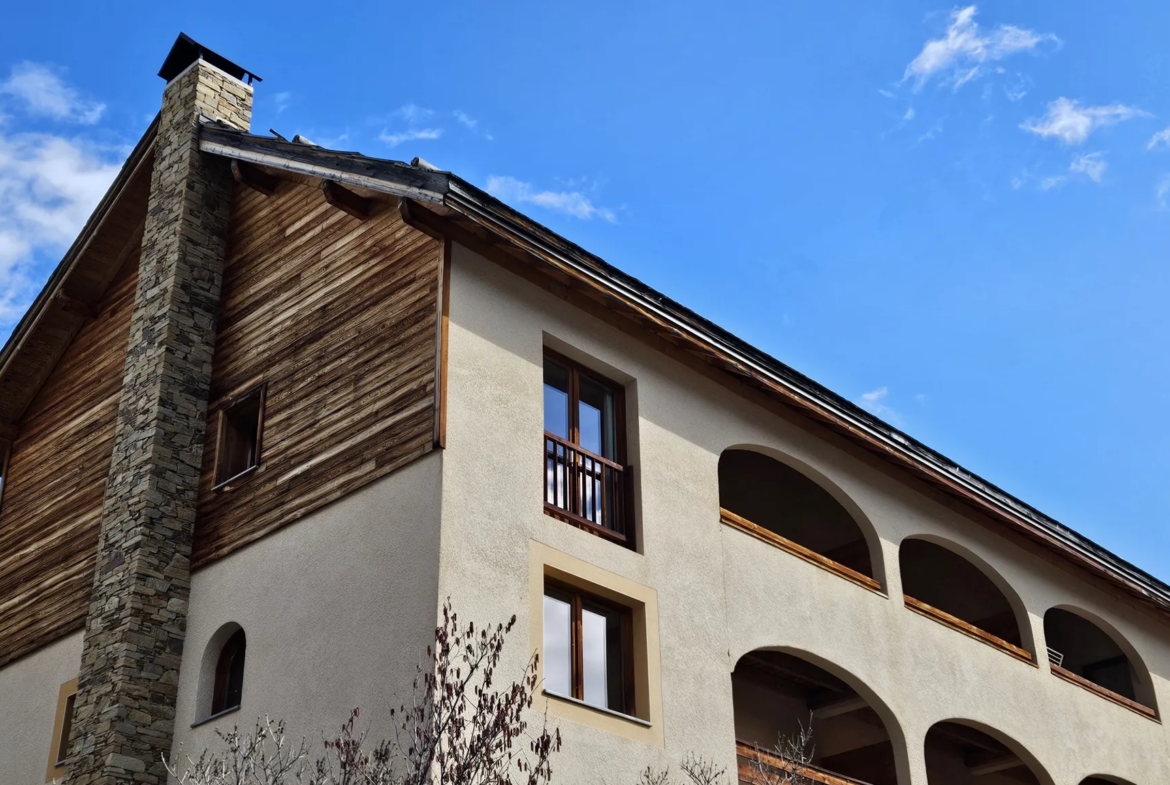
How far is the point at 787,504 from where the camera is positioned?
22844 mm

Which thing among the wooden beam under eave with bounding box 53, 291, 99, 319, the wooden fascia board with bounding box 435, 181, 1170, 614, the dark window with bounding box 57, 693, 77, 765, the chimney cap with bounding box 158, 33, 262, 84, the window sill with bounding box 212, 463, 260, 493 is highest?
the chimney cap with bounding box 158, 33, 262, 84

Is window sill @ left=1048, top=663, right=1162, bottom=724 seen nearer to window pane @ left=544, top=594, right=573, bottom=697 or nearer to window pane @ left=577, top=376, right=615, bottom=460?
window pane @ left=577, top=376, right=615, bottom=460

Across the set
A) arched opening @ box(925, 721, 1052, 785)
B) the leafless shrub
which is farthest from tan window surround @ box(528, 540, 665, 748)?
arched opening @ box(925, 721, 1052, 785)

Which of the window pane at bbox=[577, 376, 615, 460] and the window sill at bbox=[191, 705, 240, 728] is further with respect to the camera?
the window pane at bbox=[577, 376, 615, 460]

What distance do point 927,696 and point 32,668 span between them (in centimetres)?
1176

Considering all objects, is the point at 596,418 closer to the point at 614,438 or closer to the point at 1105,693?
the point at 614,438

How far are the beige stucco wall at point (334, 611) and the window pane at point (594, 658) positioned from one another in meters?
2.30

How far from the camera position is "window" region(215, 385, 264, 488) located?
17.3 meters

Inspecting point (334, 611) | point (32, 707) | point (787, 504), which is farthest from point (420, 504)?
point (787, 504)

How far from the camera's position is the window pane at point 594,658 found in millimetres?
15109

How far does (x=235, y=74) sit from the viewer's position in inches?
827

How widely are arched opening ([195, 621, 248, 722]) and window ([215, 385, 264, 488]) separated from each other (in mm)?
1900

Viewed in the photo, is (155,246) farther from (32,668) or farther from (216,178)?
(32,668)

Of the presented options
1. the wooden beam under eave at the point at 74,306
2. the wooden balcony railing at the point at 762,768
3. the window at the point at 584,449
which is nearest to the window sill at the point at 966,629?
the wooden balcony railing at the point at 762,768
